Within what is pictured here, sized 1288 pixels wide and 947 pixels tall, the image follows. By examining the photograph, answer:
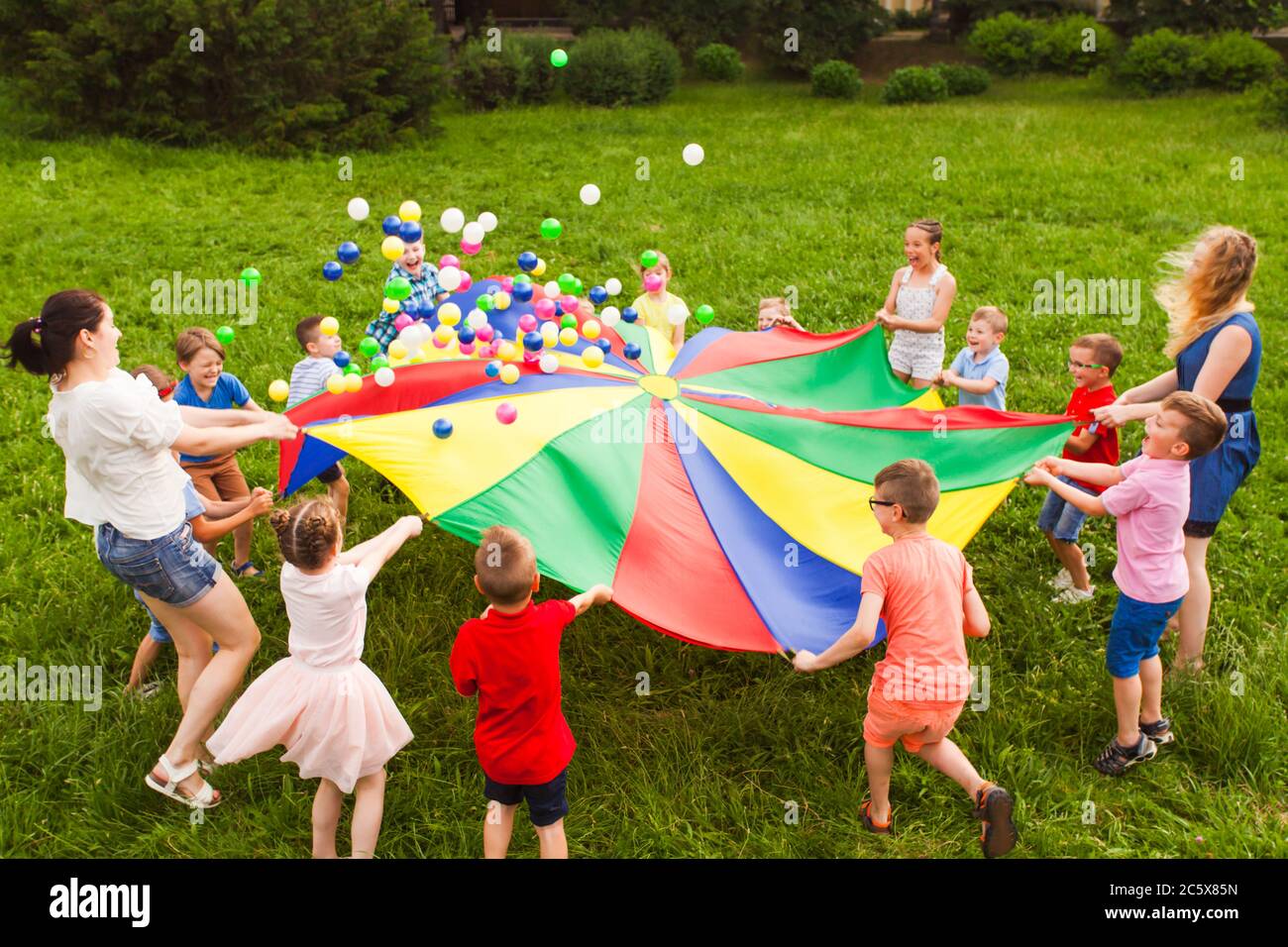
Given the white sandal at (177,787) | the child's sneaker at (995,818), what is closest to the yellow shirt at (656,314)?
the child's sneaker at (995,818)

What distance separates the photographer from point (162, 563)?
13.1ft

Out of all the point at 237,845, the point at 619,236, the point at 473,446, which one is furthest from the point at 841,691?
the point at 619,236

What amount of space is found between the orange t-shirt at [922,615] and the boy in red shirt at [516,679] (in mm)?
1174

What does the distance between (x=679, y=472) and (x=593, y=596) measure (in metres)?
1.05

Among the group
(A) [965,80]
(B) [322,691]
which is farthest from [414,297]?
(A) [965,80]

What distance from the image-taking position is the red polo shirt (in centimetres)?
356

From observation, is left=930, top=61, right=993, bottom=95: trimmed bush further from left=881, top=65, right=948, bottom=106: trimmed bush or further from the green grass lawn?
the green grass lawn

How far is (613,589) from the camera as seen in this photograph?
4242 millimetres

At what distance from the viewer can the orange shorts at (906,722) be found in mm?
3859

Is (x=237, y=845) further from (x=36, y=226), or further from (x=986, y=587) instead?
(x=36, y=226)

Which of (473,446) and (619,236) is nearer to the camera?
(473,446)

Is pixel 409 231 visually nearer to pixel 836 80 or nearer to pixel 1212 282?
pixel 1212 282

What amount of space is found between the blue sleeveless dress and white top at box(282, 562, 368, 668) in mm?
3638

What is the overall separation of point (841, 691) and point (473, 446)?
6.94 ft
